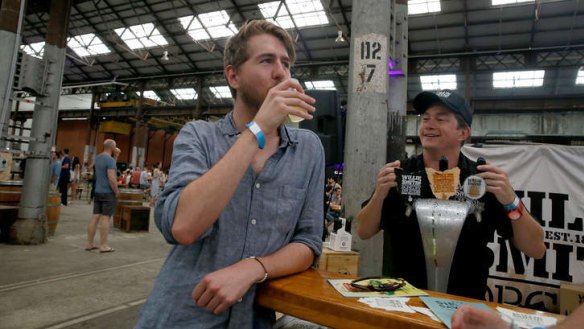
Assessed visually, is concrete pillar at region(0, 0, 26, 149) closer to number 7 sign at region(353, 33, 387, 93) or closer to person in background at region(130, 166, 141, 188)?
number 7 sign at region(353, 33, 387, 93)

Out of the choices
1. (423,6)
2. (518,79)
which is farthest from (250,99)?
(518,79)

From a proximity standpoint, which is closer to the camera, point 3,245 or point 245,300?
point 245,300

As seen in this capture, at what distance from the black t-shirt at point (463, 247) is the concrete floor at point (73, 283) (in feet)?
9.08

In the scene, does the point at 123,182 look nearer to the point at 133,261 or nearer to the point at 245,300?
the point at 133,261

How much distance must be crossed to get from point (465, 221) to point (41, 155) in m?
6.74

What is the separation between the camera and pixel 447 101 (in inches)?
76.9

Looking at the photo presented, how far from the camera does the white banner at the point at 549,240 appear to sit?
3.73m

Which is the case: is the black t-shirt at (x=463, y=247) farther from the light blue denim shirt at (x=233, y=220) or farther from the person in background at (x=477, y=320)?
the person in background at (x=477, y=320)

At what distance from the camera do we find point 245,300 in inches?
42.3

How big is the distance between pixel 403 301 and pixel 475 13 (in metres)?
14.4

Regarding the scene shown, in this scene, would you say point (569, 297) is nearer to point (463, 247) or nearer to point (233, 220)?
point (463, 247)

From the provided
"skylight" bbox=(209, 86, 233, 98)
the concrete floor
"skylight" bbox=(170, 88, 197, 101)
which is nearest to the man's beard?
the concrete floor

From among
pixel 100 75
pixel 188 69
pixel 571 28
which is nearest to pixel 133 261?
pixel 571 28

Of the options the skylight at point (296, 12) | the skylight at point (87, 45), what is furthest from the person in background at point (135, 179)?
the skylight at point (296, 12)
